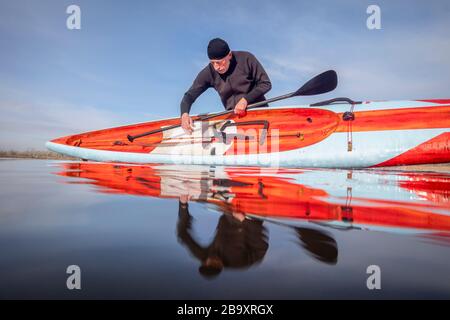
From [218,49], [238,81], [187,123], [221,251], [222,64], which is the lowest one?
[221,251]

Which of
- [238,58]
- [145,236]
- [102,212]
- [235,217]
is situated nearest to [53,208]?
[102,212]

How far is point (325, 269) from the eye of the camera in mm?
376

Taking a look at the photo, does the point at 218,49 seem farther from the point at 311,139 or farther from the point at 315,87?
the point at 311,139

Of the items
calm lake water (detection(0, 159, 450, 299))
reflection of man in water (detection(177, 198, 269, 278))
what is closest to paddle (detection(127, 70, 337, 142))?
calm lake water (detection(0, 159, 450, 299))

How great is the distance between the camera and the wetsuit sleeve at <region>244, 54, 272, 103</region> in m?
4.00

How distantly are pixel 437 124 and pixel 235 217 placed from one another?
3.54m

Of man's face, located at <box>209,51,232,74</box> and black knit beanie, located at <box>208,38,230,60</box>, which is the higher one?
black knit beanie, located at <box>208,38,230,60</box>

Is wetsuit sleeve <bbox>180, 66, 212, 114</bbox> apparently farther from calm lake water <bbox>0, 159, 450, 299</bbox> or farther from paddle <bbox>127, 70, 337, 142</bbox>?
calm lake water <bbox>0, 159, 450, 299</bbox>

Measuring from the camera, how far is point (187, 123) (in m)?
4.34

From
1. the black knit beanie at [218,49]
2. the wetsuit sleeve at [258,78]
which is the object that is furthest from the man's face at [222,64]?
the wetsuit sleeve at [258,78]

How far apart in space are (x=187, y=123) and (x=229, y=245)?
400 centimetres

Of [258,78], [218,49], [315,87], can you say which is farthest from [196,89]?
[315,87]

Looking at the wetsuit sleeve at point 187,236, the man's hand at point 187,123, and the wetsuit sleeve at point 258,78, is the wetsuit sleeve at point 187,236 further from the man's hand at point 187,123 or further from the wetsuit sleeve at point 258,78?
the man's hand at point 187,123

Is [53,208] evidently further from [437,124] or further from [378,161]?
[437,124]
